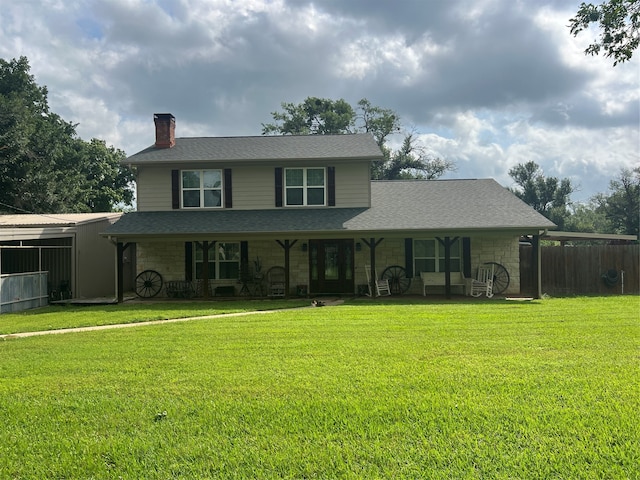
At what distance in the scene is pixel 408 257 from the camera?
16.8 metres

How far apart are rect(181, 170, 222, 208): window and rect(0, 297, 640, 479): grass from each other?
9114 mm

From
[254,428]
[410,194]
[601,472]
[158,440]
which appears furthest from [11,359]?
[410,194]

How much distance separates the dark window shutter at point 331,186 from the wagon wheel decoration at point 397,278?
115 inches

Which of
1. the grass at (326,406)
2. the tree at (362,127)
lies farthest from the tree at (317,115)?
the grass at (326,406)

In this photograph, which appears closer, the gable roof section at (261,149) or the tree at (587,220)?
the gable roof section at (261,149)

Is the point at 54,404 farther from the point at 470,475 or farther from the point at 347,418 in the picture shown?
the point at 470,475

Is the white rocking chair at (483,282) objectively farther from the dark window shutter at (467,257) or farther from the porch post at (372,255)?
the porch post at (372,255)

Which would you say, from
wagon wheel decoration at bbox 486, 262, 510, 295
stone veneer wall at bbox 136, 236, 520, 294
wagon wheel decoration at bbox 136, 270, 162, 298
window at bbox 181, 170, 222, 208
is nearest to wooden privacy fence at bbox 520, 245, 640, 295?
wagon wheel decoration at bbox 486, 262, 510, 295

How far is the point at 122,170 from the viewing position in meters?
37.5

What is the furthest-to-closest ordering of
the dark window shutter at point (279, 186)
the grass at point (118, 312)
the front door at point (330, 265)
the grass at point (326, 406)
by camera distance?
the dark window shutter at point (279, 186), the front door at point (330, 265), the grass at point (118, 312), the grass at point (326, 406)

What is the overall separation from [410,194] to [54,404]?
15161 mm

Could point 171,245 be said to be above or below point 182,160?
below

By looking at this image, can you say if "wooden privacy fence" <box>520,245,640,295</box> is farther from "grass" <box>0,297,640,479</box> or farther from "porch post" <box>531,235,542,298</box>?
"grass" <box>0,297,640,479</box>

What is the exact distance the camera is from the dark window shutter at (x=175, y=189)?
1714 cm
